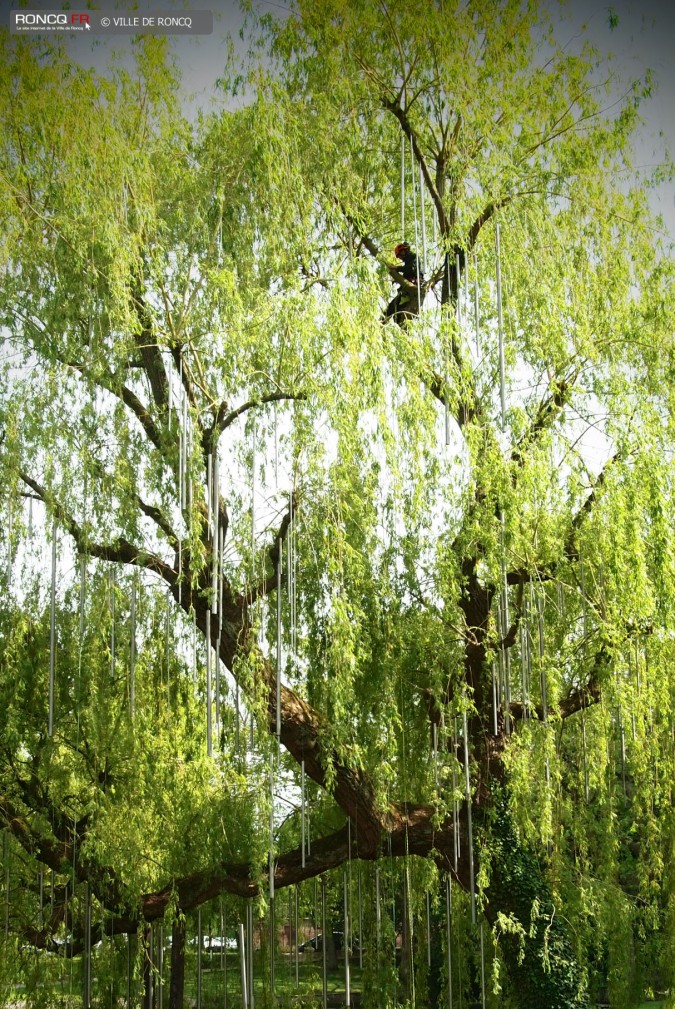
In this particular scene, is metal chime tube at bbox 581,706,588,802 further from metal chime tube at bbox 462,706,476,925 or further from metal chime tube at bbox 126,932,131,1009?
metal chime tube at bbox 126,932,131,1009

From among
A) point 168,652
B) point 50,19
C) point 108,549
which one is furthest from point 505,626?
point 50,19

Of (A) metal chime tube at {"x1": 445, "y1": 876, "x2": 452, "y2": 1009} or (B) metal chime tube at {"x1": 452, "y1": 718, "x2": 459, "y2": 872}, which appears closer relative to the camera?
(B) metal chime tube at {"x1": 452, "y1": 718, "x2": 459, "y2": 872}

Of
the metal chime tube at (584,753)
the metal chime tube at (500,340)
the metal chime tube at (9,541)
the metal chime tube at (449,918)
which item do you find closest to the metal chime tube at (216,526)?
the metal chime tube at (9,541)

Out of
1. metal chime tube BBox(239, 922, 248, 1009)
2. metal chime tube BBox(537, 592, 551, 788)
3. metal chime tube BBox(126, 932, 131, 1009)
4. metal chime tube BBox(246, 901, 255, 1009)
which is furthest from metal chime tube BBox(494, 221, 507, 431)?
metal chime tube BBox(126, 932, 131, 1009)

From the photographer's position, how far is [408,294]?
24.2 ft

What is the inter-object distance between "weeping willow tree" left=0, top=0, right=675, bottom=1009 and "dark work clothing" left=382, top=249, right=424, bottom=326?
78 millimetres

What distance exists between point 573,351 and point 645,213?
1.35m

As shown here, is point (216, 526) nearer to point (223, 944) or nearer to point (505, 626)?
point (505, 626)

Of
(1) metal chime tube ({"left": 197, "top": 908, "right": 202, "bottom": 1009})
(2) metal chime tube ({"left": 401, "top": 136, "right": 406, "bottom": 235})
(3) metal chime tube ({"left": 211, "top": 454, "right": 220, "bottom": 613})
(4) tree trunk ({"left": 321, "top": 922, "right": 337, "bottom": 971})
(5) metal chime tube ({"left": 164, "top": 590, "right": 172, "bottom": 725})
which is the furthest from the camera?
(4) tree trunk ({"left": 321, "top": 922, "right": 337, "bottom": 971})

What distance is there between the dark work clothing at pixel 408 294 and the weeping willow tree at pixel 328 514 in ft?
0.26

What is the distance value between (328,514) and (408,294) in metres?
1.78

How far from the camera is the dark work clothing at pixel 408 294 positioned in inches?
288

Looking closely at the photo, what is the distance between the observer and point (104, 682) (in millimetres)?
6789

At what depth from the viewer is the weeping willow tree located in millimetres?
6570
